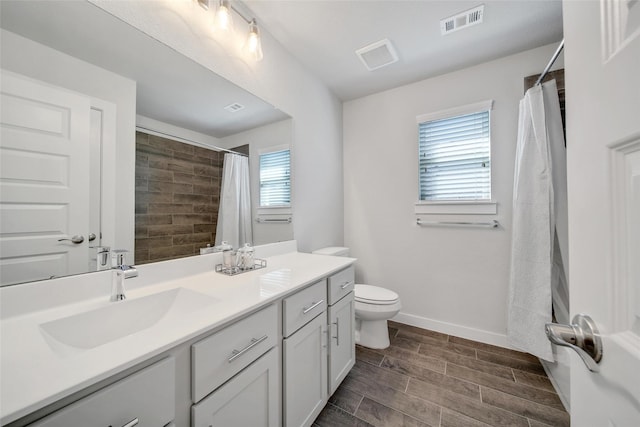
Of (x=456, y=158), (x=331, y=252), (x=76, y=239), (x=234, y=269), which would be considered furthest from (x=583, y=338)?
(x=456, y=158)

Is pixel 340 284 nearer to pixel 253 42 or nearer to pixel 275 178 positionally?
pixel 275 178

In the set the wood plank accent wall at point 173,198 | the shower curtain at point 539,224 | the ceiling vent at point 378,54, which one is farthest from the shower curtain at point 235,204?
the shower curtain at point 539,224

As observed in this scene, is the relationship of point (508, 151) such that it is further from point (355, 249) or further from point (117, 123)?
point (117, 123)

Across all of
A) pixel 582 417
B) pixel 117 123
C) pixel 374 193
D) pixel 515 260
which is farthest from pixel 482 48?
pixel 117 123

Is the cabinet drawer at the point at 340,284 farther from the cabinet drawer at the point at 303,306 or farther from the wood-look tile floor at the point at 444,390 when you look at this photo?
the wood-look tile floor at the point at 444,390

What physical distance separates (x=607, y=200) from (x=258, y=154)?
5.41ft

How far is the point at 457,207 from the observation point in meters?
2.13

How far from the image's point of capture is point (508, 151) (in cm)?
196

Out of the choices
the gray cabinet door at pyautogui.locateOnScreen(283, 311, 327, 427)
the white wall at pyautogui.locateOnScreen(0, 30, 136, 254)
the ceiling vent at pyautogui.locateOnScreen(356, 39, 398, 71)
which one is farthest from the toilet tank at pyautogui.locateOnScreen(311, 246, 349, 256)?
the ceiling vent at pyautogui.locateOnScreen(356, 39, 398, 71)

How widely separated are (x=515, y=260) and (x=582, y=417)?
1547 millimetres

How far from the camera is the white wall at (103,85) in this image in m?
0.76

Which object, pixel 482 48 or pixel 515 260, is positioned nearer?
pixel 515 260

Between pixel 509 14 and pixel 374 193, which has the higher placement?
pixel 509 14

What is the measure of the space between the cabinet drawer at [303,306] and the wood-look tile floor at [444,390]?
0.62 m
